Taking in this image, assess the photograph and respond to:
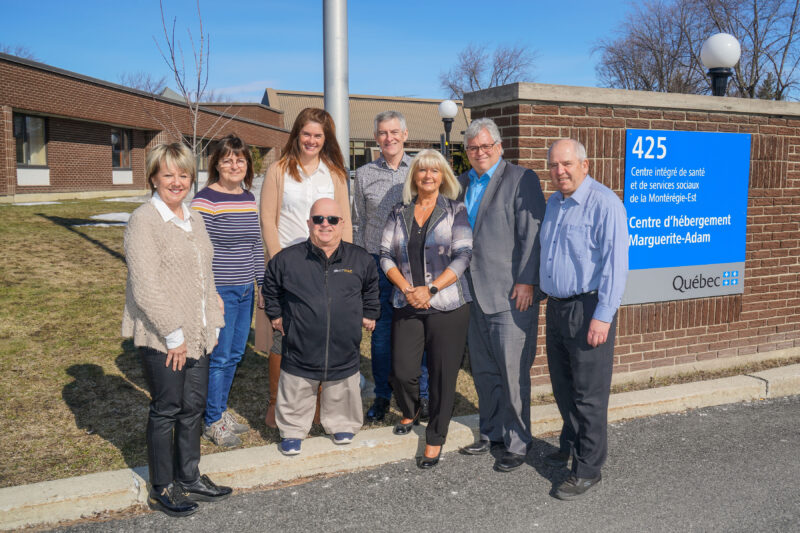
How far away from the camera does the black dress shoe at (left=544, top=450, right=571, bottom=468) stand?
3969 millimetres

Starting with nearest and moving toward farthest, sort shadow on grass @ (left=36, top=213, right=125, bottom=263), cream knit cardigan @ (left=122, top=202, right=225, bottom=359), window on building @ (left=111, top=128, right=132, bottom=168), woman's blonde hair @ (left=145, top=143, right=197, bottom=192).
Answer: cream knit cardigan @ (left=122, top=202, right=225, bottom=359)
woman's blonde hair @ (left=145, top=143, right=197, bottom=192)
shadow on grass @ (left=36, top=213, right=125, bottom=263)
window on building @ (left=111, top=128, right=132, bottom=168)

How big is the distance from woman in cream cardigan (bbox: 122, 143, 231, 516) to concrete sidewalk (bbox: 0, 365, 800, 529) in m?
0.22

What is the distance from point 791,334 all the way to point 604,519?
437 cm

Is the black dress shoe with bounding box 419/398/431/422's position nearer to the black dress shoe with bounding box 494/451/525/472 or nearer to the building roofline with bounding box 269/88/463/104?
the black dress shoe with bounding box 494/451/525/472

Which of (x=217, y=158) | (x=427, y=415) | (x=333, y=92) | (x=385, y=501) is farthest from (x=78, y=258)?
(x=385, y=501)

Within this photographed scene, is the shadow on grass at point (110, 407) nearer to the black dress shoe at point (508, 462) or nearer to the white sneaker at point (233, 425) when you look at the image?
the white sneaker at point (233, 425)

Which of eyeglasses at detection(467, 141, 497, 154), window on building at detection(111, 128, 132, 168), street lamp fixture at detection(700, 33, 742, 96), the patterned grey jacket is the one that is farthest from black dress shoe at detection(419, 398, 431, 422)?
window on building at detection(111, 128, 132, 168)

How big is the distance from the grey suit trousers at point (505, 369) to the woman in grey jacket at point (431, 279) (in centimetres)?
18

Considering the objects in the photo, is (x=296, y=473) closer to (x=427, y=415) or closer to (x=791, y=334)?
(x=427, y=415)

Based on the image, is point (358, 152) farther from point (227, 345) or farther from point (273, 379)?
point (227, 345)

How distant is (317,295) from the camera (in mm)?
3777

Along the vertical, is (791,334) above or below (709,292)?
below

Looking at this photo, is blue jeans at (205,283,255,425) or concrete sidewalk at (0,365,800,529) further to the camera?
blue jeans at (205,283,255,425)

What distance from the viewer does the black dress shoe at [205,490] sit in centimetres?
343
